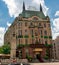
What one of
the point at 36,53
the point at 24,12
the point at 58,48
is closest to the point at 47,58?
the point at 36,53

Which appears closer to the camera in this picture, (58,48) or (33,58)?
(33,58)

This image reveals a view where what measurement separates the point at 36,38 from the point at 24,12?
1045cm

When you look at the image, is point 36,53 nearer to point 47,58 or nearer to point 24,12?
point 47,58

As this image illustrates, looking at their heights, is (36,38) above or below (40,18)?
below

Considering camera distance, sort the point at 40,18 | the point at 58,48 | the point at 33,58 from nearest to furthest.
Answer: the point at 33,58 → the point at 40,18 → the point at 58,48

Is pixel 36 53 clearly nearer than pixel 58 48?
→ Yes

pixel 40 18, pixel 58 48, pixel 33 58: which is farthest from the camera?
pixel 58 48

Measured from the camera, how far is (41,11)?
79938 millimetres

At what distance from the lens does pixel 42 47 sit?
240ft

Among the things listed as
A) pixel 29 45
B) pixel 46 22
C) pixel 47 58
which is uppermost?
pixel 46 22

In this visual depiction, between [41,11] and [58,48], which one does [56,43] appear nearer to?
[58,48]

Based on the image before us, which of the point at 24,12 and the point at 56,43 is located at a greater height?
the point at 24,12

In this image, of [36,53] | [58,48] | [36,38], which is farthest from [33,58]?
[58,48]

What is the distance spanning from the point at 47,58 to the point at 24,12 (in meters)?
18.3
